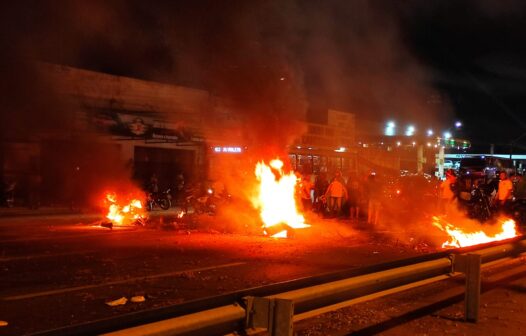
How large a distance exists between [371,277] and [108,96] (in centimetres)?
1840

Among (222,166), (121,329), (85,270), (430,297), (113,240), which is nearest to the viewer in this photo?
(121,329)

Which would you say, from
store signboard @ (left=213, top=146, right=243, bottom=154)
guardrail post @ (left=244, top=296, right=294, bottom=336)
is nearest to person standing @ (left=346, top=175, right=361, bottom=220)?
store signboard @ (left=213, top=146, right=243, bottom=154)

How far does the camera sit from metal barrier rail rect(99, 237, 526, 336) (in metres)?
2.61

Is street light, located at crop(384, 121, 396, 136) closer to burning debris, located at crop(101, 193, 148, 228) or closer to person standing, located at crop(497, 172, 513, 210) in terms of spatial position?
person standing, located at crop(497, 172, 513, 210)

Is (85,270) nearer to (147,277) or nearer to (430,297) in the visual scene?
(147,277)

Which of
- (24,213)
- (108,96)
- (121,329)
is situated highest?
(108,96)

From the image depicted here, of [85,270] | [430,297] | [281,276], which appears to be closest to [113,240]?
[85,270]

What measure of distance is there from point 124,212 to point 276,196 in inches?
171

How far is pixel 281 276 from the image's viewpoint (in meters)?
7.15

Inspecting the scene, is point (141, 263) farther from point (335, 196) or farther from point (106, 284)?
point (335, 196)

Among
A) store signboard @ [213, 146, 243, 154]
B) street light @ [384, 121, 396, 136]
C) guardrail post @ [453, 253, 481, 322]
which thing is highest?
street light @ [384, 121, 396, 136]

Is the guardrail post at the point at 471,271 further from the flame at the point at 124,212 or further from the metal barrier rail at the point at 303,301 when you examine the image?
the flame at the point at 124,212

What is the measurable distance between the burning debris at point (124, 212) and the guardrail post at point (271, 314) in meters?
11.3

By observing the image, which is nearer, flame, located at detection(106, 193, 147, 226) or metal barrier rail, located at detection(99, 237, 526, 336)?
metal barrier rail, located at detection(99, 237, 526, 336)
